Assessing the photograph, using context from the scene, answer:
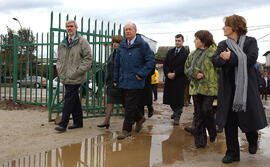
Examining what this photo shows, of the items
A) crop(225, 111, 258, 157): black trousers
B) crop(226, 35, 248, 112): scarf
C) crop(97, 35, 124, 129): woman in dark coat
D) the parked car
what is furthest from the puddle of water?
the parked car

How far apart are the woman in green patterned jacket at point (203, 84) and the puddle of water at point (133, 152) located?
0.89 ft

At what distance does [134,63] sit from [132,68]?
0.09 m

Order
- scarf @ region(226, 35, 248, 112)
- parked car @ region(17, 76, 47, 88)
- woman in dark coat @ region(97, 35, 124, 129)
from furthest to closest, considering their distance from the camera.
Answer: parked car @ region(17, 76, 47, 88)
woman in dark coat @ region(97, 35, 124, 129)
scarf @ region(226, 35, 248, 112)

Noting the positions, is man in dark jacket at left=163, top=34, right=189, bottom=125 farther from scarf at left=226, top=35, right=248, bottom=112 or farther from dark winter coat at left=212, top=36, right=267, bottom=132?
scarf at left=226, top=35, right=248, bottom=112

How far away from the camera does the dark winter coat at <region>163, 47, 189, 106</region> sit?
21.0 ft

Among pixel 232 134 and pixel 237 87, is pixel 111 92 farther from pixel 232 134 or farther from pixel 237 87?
pixel 237 87

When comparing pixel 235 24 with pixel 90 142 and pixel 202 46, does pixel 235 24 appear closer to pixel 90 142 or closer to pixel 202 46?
pixel 202 46

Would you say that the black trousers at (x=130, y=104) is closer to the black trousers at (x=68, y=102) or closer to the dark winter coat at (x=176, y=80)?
the black trousers at (x=68, y=102)

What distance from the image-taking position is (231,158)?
3.68m

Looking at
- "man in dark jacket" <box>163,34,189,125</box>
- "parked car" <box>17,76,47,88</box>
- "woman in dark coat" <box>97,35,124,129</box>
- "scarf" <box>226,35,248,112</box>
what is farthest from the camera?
"parked car" <box>17,76,47,88</box>

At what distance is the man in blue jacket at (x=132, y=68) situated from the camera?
16.2 feet

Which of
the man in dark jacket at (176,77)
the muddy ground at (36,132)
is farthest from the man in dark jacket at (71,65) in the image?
the man in dark jacket at (176,77)

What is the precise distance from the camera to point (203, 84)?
4.54 m

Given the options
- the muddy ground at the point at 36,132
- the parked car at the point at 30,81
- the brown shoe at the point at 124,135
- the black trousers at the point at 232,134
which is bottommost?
the muddy ground at the point at 36,132
